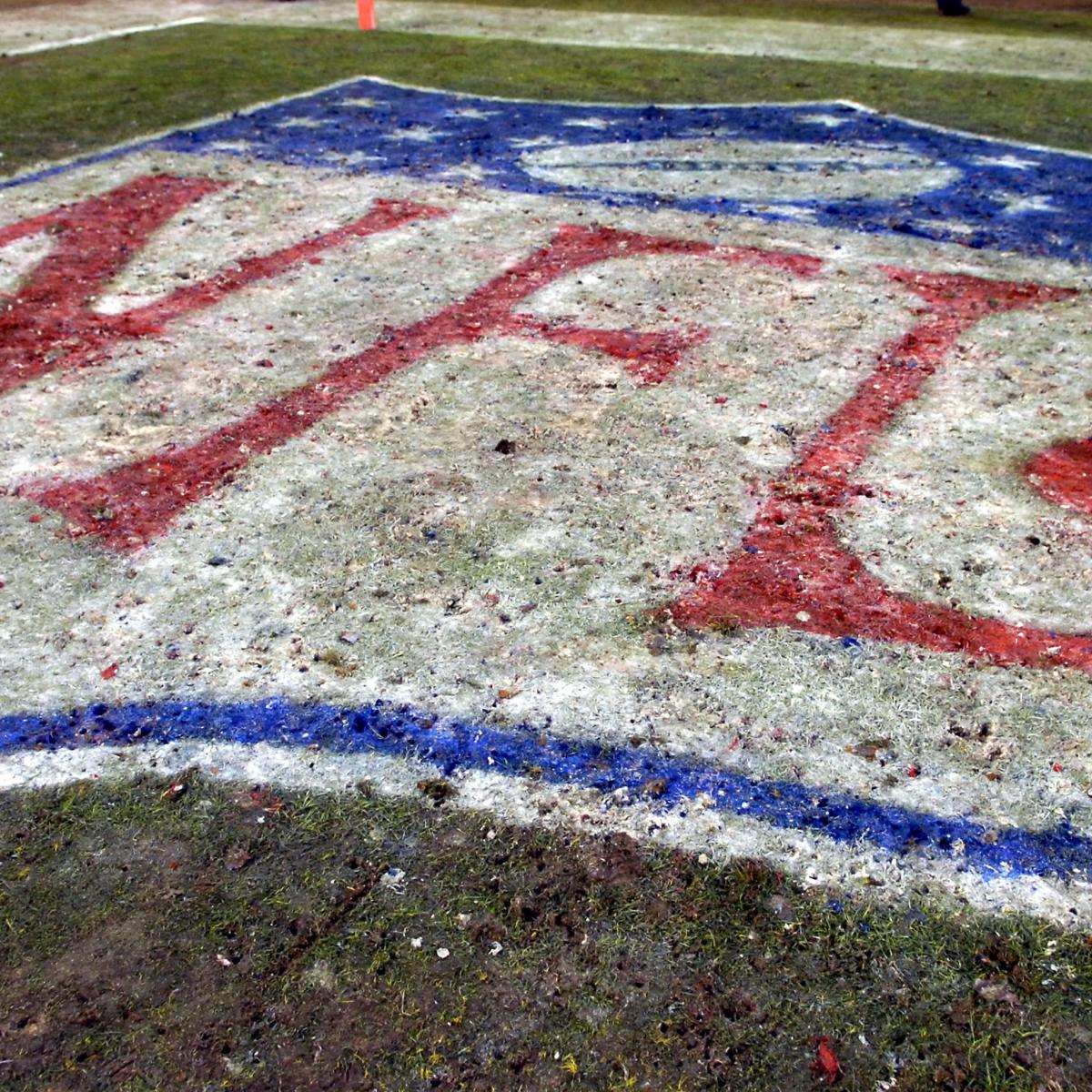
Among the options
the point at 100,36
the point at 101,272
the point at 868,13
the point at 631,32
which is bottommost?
the point at 101,272

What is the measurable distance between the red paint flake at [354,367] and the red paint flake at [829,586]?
3.74 feet

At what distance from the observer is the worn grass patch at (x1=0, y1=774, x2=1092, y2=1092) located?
283 centimetres

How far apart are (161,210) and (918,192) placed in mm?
5642

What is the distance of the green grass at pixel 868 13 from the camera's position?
53.9ft

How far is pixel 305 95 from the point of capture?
1231cm

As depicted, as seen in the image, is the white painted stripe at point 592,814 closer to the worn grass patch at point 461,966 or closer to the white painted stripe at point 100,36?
the worn grass patch at point 461,966

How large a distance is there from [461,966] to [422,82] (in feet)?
38.1

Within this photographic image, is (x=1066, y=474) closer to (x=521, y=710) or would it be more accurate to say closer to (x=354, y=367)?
(x=521, y=710)

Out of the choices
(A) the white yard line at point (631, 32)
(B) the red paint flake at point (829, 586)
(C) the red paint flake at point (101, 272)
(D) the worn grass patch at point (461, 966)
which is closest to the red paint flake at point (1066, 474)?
(B) the red paint flake at point (829, 586)

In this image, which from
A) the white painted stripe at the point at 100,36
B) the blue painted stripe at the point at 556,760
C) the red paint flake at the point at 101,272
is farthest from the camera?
the white painted stripe at the point at 100,36

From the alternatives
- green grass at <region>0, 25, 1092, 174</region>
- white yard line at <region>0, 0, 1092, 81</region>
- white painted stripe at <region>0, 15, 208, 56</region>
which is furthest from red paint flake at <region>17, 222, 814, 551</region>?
white painted stripe at <region>0, 15, 208, 56</region>

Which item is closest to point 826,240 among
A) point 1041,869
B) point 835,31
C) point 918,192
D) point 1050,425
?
point 918,192

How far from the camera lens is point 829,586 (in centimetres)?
458

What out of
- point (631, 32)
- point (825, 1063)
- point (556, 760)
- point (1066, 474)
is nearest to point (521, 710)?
point (556, 760)
